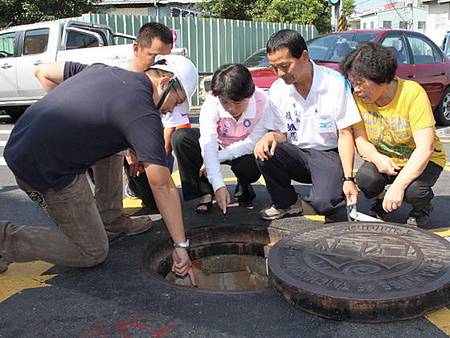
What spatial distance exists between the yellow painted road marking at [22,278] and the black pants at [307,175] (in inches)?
62.4

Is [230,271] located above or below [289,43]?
below

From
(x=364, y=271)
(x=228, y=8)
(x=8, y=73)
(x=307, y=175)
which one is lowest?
(x=364, y=271)

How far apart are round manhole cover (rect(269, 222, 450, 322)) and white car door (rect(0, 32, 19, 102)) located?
7854 mm

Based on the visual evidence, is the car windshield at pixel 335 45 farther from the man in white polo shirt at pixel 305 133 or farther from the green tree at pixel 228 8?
A: the green tree at pixel 228 8

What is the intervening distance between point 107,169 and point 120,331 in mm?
1422

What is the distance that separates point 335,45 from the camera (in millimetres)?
7449

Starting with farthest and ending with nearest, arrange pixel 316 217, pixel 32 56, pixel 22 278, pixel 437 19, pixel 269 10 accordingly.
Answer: pixel 437 19 → pixel 269 10 → pixel 32 56 → pixel 316 217 → pixel 22 278

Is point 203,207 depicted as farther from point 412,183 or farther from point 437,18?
point 437,18

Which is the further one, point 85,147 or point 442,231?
point 442,231

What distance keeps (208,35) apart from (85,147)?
36.3ft

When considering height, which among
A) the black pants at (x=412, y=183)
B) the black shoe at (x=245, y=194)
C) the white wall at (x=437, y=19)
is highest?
the white wall at (x=437, y=19)

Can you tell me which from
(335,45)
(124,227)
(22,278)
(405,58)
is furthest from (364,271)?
(405,58)

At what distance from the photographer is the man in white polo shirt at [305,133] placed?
3.26m

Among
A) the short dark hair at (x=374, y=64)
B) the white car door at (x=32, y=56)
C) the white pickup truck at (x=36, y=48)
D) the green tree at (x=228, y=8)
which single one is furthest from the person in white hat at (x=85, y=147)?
the green tree at (x=228, y=8)
